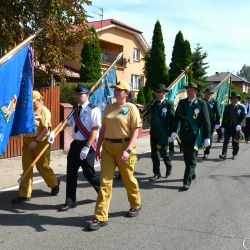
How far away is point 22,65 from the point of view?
5934 mm

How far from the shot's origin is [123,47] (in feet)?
129

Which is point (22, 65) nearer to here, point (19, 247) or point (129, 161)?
point (129, 161)

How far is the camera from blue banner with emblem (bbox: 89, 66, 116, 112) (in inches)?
332

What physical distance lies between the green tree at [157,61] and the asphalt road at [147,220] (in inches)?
1027

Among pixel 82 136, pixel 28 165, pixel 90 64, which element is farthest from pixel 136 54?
pixel 82 136

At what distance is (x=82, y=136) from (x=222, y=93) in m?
9.30

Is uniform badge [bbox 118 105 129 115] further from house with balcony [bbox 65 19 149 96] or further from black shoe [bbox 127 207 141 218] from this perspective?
house with balcony [bbox 65 19 149 96]

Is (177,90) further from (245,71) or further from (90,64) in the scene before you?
(245,71)

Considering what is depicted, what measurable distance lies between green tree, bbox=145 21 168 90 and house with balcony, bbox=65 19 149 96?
13.0ft

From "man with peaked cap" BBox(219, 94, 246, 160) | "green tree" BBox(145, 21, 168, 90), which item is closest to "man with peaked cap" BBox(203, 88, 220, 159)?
"man with peaked cap" BBox(219, 94, 246, 160)

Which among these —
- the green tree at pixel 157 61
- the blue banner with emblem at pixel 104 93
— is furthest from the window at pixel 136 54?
the blue banner with emblem at pixel 104 93

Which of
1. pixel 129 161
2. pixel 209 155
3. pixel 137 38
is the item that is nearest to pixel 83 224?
pixel 129 161

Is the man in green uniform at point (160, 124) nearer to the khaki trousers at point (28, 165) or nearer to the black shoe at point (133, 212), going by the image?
the khaki trousers at point (28, 165)

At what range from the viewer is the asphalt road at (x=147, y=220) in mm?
4938
